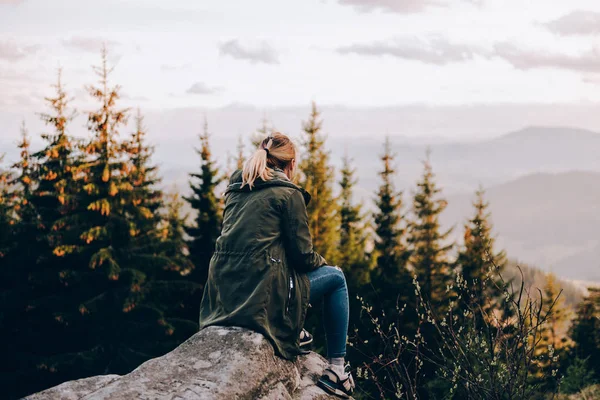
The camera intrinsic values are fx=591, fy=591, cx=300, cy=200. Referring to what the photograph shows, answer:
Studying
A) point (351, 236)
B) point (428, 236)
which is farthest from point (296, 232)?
point (351, 236)

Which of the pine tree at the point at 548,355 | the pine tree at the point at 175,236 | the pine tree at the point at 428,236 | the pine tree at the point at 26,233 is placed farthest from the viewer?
the pine tree at the point at 428,236

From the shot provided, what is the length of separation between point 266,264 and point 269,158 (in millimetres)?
917

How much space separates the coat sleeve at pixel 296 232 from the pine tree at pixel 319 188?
30.1 metres

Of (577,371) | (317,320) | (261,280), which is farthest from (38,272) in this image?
(261,280)

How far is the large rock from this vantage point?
3.87 m

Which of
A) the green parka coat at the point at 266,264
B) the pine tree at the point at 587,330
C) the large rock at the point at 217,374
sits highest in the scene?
the green parka coat at the point at 266,264

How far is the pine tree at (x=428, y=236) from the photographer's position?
3522cm

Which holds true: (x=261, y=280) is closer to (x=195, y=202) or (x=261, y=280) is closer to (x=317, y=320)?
(x=317, y=320)

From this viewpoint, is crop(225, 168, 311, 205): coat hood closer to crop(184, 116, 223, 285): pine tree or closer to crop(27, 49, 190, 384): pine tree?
crop(27, 49, 190, 384): pine tree

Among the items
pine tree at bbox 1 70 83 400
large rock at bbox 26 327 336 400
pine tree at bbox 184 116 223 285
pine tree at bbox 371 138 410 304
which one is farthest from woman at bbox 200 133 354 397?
pine tree at bbox 371 138 410 304

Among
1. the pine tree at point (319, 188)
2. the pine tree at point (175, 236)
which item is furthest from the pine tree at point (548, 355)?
the pine tree at point (175, 236)

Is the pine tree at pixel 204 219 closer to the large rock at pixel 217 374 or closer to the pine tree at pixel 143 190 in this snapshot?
the pine tree at pixel 143 190

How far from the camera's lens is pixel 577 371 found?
31.7 ft

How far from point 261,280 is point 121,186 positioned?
67.4 feet
